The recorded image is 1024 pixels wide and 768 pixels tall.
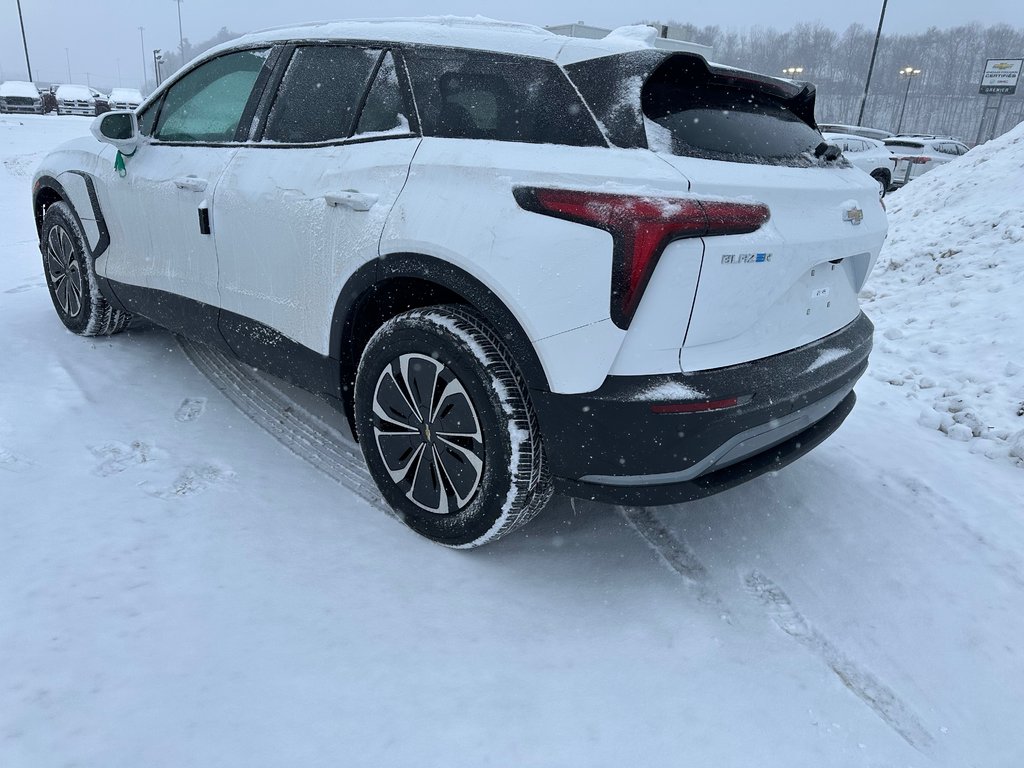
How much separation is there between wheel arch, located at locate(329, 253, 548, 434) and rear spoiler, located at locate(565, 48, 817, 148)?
611 mm

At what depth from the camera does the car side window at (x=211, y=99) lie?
3.27 m

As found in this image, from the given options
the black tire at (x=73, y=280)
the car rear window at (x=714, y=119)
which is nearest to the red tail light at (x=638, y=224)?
the car rear window at (x=714, y=119)

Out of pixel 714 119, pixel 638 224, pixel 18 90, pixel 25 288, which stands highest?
pixel 714 119

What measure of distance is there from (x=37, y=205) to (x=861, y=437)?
5.15 meters

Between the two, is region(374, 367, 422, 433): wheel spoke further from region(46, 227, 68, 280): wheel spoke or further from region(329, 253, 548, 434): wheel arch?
region(46, 227, 68, 280): wheel spoke

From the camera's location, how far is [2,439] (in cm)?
→ 305

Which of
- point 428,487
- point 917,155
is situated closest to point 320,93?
point 428,487

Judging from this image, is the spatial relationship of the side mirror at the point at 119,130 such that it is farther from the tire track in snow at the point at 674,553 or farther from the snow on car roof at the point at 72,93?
the snow on car roof at the point at 72,93

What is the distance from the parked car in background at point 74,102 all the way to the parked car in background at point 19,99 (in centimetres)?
430

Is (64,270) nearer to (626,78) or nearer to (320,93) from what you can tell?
(320,93)

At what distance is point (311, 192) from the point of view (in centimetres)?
271

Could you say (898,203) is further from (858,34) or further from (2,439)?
(858,34)

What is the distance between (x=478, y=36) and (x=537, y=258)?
0.97 m

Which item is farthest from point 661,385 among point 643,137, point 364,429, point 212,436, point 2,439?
point 2,439
